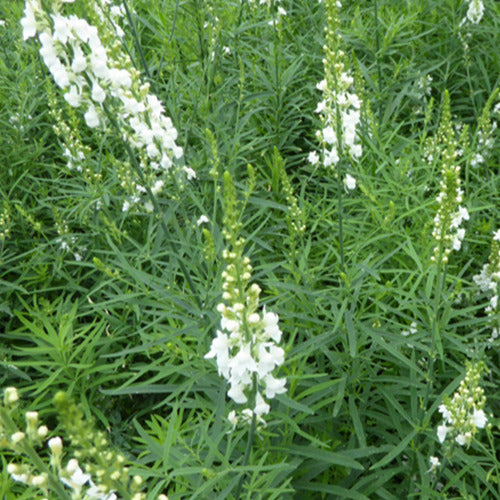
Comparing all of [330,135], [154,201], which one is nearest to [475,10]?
[330,135]

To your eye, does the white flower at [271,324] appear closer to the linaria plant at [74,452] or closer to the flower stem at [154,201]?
the linaria plant at [74,452]

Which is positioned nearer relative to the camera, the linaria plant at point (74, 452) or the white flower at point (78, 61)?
the linaria plant at point (74, 452)

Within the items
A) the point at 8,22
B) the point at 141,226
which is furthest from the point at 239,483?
the point at 8,22

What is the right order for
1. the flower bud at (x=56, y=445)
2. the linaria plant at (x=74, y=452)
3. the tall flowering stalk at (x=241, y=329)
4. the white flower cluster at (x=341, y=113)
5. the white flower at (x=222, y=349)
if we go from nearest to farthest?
the linaria plant at (x=74, y=452) → the flower bud at (x=56, y=445) → the tall flowering stalk at (x=241, y=329) → the white flower at (x=222, y=349) → the white flower cluster at (x=341, y=113)

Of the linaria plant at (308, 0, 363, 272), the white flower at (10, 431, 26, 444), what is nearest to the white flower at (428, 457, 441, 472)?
the linaria plant at (308, 0, 363, 272)

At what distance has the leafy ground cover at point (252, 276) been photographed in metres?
2.86

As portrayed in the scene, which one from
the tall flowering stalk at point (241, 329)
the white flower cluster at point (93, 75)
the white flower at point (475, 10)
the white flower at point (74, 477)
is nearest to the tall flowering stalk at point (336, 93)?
the white flower cluster at point (93, 75)

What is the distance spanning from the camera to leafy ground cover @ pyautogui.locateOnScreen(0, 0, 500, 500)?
2.86 m

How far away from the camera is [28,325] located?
4.04 m

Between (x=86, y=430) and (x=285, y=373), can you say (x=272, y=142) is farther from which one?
(x=86, y=430)

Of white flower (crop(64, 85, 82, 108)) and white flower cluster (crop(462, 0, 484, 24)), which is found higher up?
white flower (crop(64, 85, 82, 108))

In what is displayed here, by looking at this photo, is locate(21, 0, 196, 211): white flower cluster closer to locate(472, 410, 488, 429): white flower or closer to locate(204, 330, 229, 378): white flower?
locate(204, 330, 229, 378): white flower

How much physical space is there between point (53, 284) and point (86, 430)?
12.0 ft

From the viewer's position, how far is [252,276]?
363cm
